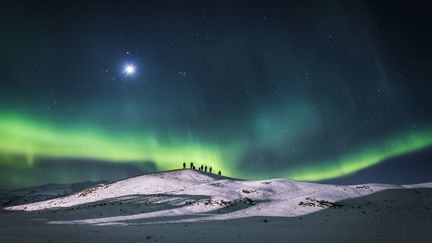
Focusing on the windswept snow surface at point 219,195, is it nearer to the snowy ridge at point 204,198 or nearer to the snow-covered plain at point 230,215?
the snowy ridge at point 204,198

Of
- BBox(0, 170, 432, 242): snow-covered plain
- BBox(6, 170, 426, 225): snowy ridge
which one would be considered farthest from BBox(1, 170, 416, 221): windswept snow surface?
BBox(0, 170, 432, 242): snow-covered plain

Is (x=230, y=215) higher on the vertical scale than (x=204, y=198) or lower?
lower

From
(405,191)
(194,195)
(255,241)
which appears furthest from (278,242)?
(405,191)

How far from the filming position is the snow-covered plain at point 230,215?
19125mm

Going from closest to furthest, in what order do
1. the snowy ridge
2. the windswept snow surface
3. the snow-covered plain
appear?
the snow-covered plain < the snowy ridge < the windswept snow surface

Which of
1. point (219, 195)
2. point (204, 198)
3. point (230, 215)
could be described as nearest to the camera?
point (230, 215)

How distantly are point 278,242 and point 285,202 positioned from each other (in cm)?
2187

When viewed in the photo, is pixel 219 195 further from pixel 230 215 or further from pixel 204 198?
pixel 230 215

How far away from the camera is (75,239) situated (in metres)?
15.9

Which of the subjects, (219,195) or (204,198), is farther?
(219,195)

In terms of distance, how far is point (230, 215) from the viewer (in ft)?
107

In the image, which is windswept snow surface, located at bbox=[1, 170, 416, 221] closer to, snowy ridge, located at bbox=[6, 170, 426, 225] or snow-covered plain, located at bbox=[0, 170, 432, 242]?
snowy ridge, located at bbox=[6, 170, 426, 225]

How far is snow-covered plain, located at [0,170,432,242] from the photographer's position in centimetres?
1912

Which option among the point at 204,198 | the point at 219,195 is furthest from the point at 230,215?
the point at 219,195
